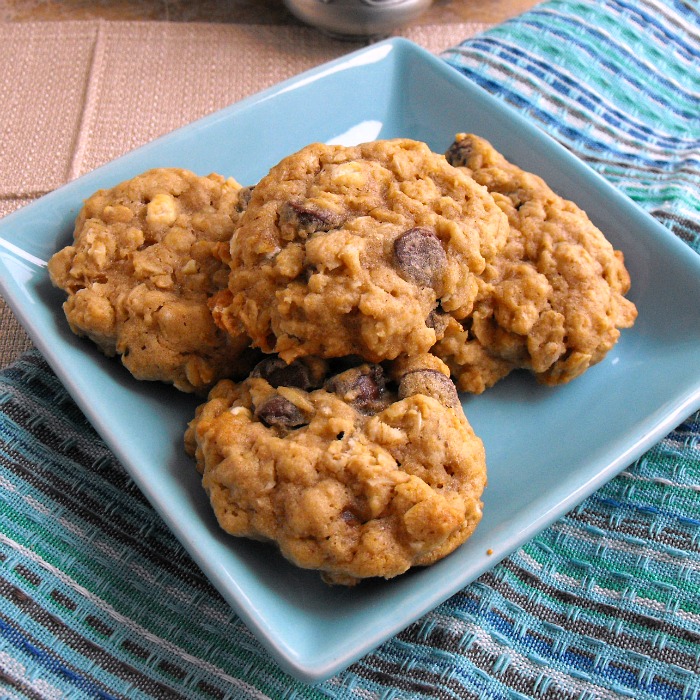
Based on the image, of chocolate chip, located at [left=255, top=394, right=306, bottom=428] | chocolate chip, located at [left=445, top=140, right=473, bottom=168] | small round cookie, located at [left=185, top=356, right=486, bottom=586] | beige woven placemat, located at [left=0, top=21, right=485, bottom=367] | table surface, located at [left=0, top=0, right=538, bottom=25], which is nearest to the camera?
small round cookie, located at [left=185, top=356, right=486, bottom=586]

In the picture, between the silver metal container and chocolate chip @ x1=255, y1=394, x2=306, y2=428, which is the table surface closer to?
the silver metal container

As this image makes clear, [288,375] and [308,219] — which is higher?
[308,219]

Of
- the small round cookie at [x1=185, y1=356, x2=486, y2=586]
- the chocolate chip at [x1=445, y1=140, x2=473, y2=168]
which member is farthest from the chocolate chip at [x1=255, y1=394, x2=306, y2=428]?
the chocolate chip at [x1=445, y1=140, x2=473, y2=168]

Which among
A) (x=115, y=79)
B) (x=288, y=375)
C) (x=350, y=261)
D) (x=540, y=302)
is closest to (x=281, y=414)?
(x=288, y=375)

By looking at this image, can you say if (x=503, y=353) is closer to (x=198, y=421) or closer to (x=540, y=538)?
(x=540, y=538)

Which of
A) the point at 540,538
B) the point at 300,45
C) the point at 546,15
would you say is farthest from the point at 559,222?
the point at 300,45

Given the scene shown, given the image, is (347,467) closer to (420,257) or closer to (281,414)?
(281,414)

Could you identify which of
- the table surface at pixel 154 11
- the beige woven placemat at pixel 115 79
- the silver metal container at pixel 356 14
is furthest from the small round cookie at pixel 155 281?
the table surface at pixel 154 11
